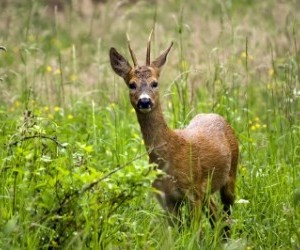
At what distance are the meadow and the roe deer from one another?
13 centimetres

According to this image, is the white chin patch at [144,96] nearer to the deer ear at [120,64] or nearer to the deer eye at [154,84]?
the deer eye at [154,84]

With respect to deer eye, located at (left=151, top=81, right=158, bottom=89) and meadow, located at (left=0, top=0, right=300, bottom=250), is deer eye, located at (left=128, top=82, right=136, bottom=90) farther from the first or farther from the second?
meadow, located at (left=0, top=0, right=300, bottom=250)

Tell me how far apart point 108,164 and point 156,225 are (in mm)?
1385

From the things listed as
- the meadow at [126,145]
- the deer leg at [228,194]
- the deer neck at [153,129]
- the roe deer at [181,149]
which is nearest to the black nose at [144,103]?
the roe deer at [181,149]

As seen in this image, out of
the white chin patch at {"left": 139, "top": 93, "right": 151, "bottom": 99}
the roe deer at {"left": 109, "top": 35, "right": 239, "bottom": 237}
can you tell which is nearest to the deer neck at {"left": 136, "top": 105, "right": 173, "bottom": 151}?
the roe deer at {"left": 109, "top": 35, "right": 239, "bottom": 237}

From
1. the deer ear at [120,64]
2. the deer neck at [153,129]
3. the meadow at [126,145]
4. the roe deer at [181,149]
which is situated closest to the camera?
the meadow at [126,145]

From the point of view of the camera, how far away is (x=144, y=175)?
5.20m

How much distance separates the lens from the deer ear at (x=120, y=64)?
6902 mm

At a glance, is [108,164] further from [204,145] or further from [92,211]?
[92,211]

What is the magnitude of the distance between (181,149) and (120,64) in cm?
77

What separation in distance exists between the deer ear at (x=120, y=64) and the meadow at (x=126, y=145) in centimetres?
49

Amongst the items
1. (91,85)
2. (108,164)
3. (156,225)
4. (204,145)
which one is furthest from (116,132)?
(91,85)

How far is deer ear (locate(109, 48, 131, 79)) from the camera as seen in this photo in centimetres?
690

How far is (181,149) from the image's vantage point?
6.58m
